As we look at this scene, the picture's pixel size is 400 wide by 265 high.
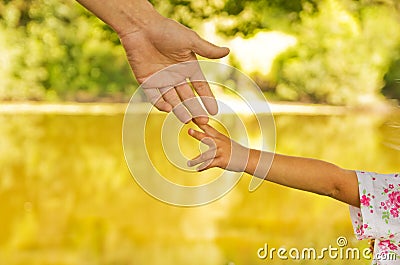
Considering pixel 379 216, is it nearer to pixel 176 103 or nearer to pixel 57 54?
pixel 176 103

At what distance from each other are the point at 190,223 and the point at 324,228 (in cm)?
77

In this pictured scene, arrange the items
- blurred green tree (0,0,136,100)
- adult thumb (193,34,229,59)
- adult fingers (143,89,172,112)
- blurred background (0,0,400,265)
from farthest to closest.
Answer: blurred green tree (0,0,136,100), blurred background (0,0,400,265), adult fingers (143,89,172,112), adult thumb (193,34,229,59)

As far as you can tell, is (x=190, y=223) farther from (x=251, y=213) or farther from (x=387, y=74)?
(x=387, y=74)

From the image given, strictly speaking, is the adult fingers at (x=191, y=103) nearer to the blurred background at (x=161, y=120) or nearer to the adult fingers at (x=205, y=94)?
the adult fingers at (x=205, y=94)

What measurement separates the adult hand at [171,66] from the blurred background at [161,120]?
2003 millimetres

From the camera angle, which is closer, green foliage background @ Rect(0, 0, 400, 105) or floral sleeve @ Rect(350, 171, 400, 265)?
floral sleeve @ Rect(350, 171, 400, 265)

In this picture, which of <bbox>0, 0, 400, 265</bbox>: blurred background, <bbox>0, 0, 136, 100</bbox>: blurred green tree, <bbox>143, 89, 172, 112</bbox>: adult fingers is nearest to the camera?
<bbox>143, 89, 172, 112</bbox>: adult fingers

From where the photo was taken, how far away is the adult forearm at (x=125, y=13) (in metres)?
1.45

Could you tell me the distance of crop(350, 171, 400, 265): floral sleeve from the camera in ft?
4.55

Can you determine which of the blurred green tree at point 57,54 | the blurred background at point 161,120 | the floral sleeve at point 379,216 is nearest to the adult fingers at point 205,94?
the floral sleeve at point 379,216

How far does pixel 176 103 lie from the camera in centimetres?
144

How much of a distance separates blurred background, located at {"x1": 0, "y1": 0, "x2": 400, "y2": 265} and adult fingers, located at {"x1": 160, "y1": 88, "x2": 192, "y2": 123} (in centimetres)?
200

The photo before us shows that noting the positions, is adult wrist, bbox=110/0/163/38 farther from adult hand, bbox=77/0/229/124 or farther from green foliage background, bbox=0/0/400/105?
green foliage background, bbox=0/0/400/105

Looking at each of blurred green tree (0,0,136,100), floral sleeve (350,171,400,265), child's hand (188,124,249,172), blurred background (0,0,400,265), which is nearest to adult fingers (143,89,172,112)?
child's hand (188,124,249,172)
